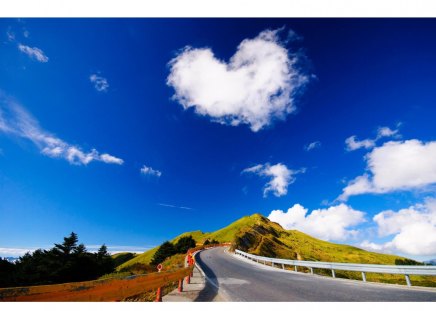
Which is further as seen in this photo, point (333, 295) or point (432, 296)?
point (333, 295)

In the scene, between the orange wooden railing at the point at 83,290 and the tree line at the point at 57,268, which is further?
the tree line at the point at 57,268

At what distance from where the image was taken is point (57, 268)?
5094cm

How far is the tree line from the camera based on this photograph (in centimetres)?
4897

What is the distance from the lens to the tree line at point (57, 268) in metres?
49.0

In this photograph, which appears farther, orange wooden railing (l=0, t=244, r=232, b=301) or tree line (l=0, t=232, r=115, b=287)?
tree line (l=0, t=232, r=115, b=287)

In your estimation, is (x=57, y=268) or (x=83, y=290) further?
(x=57, y=268)
